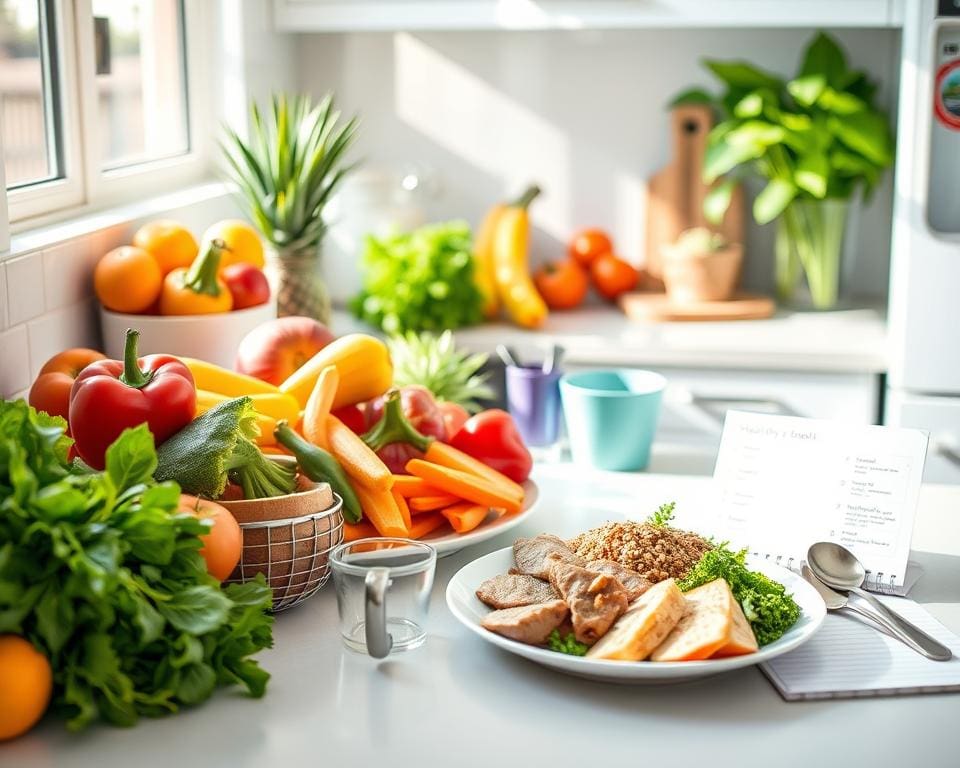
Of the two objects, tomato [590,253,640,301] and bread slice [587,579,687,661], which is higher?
tomato [590,253,640,301]

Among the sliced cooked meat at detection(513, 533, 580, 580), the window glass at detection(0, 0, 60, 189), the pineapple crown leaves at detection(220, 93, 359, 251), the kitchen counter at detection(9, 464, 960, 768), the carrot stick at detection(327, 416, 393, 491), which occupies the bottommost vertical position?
the kitchen counter at detection(9, 464, 960, 768)

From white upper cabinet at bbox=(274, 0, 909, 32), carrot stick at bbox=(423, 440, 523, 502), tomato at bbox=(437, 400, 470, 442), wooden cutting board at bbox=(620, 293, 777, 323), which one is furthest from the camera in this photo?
wooden cutting board at bbox=(620, 293, 777, 323)

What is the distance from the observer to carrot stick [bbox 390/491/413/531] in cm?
133

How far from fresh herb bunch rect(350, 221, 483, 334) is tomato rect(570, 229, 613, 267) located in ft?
1.33

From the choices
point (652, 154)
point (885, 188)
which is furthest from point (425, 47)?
point (885, 188)

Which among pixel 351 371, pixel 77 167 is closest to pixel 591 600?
pixel 351 371

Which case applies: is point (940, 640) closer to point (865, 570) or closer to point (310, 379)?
point (865, 570)

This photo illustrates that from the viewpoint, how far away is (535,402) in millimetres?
1760

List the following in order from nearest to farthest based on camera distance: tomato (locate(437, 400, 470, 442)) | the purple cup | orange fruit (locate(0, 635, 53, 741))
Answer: orange fruit (locate(0, 635, 53, 741)) < tomato (locate(437, 400, 470, 442)) < the purple cup

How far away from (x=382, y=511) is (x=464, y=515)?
A: 0.10 metres

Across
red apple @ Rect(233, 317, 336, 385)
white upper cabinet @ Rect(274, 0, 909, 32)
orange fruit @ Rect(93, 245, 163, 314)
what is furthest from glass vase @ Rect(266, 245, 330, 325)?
white upper cabinet @ Rect(274, 0, 909, 32)

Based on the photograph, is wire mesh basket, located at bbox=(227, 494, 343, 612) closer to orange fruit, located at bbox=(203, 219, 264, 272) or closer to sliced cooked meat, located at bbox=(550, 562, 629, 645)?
sliced cooked meat, located at bbox=(550, 562, 629, 645)

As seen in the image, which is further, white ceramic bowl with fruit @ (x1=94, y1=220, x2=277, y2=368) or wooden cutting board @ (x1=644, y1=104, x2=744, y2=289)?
wooden cutting board @ (x1=644, y1=104, x2=744, y2=289)

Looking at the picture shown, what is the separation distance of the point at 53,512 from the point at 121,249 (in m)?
0.96
